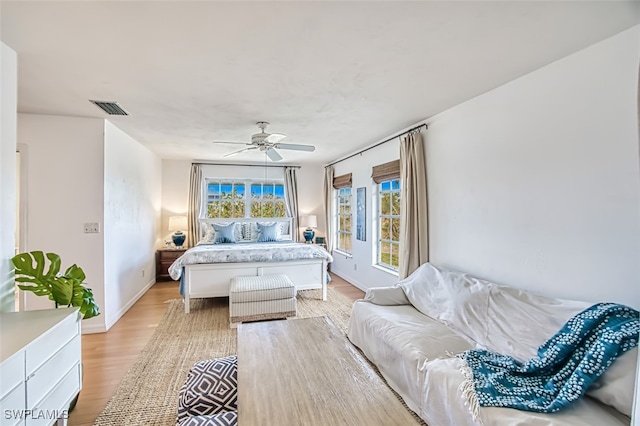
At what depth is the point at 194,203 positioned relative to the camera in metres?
6.17

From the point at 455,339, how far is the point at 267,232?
164 inches

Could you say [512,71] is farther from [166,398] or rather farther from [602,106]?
[166,398]

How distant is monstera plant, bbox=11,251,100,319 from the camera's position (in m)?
1.93

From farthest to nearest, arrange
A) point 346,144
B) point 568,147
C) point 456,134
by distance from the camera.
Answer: point 346,144 → point 456,134 → point 568,147

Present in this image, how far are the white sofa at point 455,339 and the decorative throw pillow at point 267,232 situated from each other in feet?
10.2

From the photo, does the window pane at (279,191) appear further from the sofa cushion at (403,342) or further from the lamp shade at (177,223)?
the sofa cushion at (403,342)

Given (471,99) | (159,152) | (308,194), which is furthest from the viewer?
(308,194)

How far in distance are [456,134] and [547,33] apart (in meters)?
1.30

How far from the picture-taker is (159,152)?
540cm

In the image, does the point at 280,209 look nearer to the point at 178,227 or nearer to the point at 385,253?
the point at 178,227

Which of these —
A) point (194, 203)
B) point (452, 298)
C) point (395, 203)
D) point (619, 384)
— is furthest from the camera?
point (194, 203)

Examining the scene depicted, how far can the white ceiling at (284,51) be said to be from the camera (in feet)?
5.05

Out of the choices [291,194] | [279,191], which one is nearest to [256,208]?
[279,191]

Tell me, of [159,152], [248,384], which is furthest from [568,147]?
[159,152]
